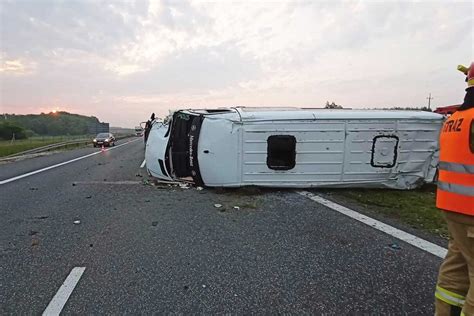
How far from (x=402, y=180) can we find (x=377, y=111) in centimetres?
164

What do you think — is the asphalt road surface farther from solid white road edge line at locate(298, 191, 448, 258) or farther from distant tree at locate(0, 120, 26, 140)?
distant tree at locate(0, 120, 26, 140)

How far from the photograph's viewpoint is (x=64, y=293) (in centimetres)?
266

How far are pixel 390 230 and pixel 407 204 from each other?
1780 millimetres

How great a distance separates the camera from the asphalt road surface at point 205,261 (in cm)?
255

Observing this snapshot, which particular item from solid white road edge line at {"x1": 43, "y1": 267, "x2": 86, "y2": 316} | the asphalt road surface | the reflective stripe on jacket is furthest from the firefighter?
solid white road edge line at {"x1": 43, "y1": 267, "x2": 86, "y2": 316}

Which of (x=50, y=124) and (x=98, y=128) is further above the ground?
(x=50, y=124)

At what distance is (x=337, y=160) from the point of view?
6707mm

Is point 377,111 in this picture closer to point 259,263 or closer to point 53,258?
point 259,263

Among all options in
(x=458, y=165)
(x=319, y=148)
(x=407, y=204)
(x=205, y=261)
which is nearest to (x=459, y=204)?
(x=458, y=165)

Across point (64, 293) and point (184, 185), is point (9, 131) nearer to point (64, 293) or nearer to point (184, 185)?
point (184, 185)

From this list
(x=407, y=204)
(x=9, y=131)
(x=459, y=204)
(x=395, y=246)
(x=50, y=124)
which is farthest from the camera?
(x=50, y=124)

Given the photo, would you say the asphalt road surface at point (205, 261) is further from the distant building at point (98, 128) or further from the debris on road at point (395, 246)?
the distant building at point (98, 128)

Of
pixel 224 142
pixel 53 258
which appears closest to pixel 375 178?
pixel 224 142

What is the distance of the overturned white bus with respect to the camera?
658 centimetres
